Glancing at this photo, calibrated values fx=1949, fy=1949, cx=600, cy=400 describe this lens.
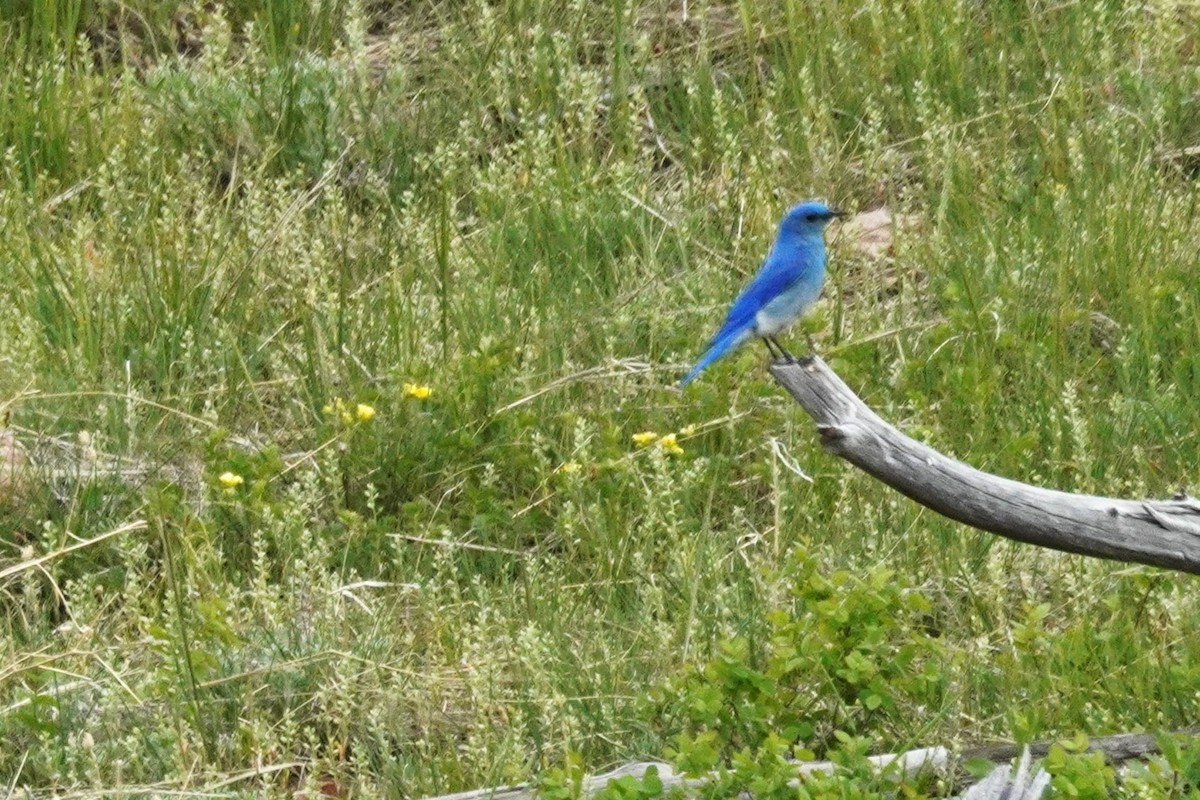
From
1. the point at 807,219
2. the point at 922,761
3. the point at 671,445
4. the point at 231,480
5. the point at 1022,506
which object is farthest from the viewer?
the point at 807,219

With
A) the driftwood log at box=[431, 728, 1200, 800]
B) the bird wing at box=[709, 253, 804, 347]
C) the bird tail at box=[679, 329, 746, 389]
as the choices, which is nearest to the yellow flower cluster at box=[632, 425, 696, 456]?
the bird tail at box=[679, 329, 746, 389]

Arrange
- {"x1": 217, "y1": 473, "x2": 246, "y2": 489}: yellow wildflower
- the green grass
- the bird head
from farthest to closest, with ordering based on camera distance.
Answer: the bird head → {"x1": 217, "y1": 473, "x2": 246, "y2": 489}: yellow wildflower → the green grass

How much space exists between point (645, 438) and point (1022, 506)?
77.6 inches

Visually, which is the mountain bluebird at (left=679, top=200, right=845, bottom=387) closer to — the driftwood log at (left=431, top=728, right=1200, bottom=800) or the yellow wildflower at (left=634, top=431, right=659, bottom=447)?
the yellow wildflower at (left=634, top=431, right=659, bottom=447)

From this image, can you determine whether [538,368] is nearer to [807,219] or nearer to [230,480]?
[807,219]

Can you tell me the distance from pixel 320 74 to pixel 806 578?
3473 millimetres

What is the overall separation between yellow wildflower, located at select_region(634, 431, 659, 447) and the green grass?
0.05 m

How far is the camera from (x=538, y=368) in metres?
5.15

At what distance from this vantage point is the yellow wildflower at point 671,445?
14.7 ft

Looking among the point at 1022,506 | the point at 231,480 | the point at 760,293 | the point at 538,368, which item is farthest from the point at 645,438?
the point at 1022,506

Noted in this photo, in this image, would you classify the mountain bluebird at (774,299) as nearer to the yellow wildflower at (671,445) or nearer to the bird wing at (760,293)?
the bird wing at (760,293)

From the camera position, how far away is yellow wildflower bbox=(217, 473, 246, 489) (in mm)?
4449

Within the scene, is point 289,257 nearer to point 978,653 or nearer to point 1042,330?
point 1042,330

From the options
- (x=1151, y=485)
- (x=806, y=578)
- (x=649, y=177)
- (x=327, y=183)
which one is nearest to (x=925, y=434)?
(x=1151, y=485)
